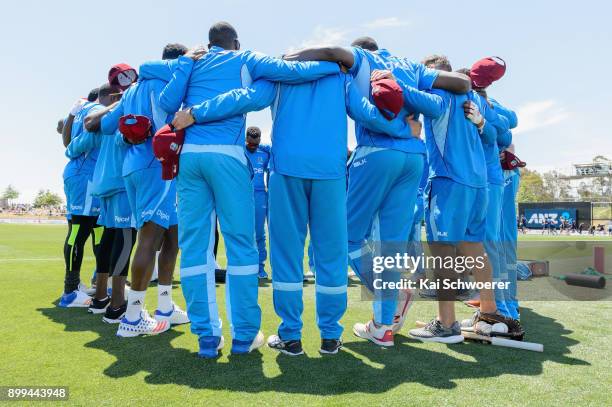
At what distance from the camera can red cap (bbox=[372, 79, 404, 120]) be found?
10.3 feet

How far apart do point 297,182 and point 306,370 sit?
1264 millimetres

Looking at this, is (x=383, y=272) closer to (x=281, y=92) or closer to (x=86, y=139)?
(x=281, y=92)

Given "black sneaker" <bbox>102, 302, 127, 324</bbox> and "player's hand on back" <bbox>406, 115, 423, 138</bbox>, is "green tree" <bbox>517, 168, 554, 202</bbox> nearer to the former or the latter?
"player's hand on back" <bbox>406, 115, 423, 138</bbox>

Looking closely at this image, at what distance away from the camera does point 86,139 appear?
4.77 metres

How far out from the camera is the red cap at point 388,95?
123 inches

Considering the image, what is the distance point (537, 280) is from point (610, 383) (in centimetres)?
527

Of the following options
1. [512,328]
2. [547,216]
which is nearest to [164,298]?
[512,328]

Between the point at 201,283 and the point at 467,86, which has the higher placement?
the point at 467,86

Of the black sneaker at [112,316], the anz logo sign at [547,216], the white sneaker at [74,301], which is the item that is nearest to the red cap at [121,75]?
the black sneaker at [112,316]

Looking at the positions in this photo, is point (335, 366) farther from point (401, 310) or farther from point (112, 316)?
point (112, 316)

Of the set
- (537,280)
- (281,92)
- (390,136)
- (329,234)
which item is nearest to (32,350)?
(329,234)

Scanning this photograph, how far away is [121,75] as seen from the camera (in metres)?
4.42

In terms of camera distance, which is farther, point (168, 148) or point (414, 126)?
point (414, 126)

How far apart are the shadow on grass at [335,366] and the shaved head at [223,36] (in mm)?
2313
